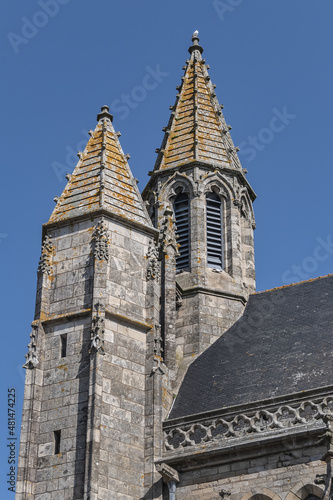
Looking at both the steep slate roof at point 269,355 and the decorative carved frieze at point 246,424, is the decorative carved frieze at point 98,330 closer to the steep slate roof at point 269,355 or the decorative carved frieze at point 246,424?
the decorative carved frieze at point 246,424

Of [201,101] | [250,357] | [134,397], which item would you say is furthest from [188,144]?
[134,397]

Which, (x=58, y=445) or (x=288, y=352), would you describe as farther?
(x=288, y=352)

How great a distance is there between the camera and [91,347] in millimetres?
20703

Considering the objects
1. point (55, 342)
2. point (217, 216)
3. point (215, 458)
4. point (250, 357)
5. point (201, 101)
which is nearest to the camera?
point (215, 458)

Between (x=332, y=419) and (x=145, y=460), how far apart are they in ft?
12.2

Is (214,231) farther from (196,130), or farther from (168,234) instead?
(196,130)

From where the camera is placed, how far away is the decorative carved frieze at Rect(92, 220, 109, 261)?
21906mm

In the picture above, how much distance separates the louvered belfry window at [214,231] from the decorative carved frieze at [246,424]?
22.2 feet

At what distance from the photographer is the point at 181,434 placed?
20797mm

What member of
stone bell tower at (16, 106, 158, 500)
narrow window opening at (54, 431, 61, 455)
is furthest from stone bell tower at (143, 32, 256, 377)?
narrow window opening at (54, 431, 61, 455)

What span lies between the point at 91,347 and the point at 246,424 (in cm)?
318

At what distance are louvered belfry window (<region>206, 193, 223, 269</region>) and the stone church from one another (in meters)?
0.04

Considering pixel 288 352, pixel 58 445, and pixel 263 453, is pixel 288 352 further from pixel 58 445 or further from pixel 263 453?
pixel 58 445

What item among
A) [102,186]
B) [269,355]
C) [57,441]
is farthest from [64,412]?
[102,186]
